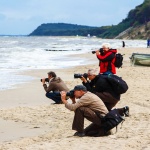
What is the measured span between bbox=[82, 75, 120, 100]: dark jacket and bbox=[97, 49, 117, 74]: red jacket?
117 centimetres

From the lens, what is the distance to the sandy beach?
23.7 ft

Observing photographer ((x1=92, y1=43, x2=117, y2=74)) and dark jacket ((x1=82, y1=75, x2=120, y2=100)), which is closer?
dark jacket ((x1=82, y1=75, x2=120, y2=100))

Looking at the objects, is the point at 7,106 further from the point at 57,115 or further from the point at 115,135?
the point at 115,135

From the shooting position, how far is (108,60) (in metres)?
9.73

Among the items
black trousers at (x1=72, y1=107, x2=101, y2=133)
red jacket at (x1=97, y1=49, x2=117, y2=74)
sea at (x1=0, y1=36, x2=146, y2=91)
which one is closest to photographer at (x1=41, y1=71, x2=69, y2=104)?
red jacket at (x1=97, y1=49, x2=117, y2=74)

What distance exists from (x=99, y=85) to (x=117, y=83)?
415 mm

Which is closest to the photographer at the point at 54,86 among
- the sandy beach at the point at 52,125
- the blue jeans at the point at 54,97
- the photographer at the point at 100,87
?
the blue jeans at the point at 54,97

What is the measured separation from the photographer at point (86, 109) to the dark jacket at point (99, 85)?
26.0 inches

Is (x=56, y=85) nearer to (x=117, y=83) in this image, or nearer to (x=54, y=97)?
(x=54, y=97)

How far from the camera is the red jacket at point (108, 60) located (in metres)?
9.66

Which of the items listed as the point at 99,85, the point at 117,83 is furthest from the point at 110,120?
the point at 99,85

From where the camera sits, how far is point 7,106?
1211cm

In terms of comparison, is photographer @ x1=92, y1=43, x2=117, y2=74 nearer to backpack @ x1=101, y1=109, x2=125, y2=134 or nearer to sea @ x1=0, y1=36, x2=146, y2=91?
backpack @ x1=101, y1=109, x2=125, y2=134

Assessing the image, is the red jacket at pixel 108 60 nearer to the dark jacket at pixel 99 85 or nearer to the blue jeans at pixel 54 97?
the dark jacket at pixel 99 85
